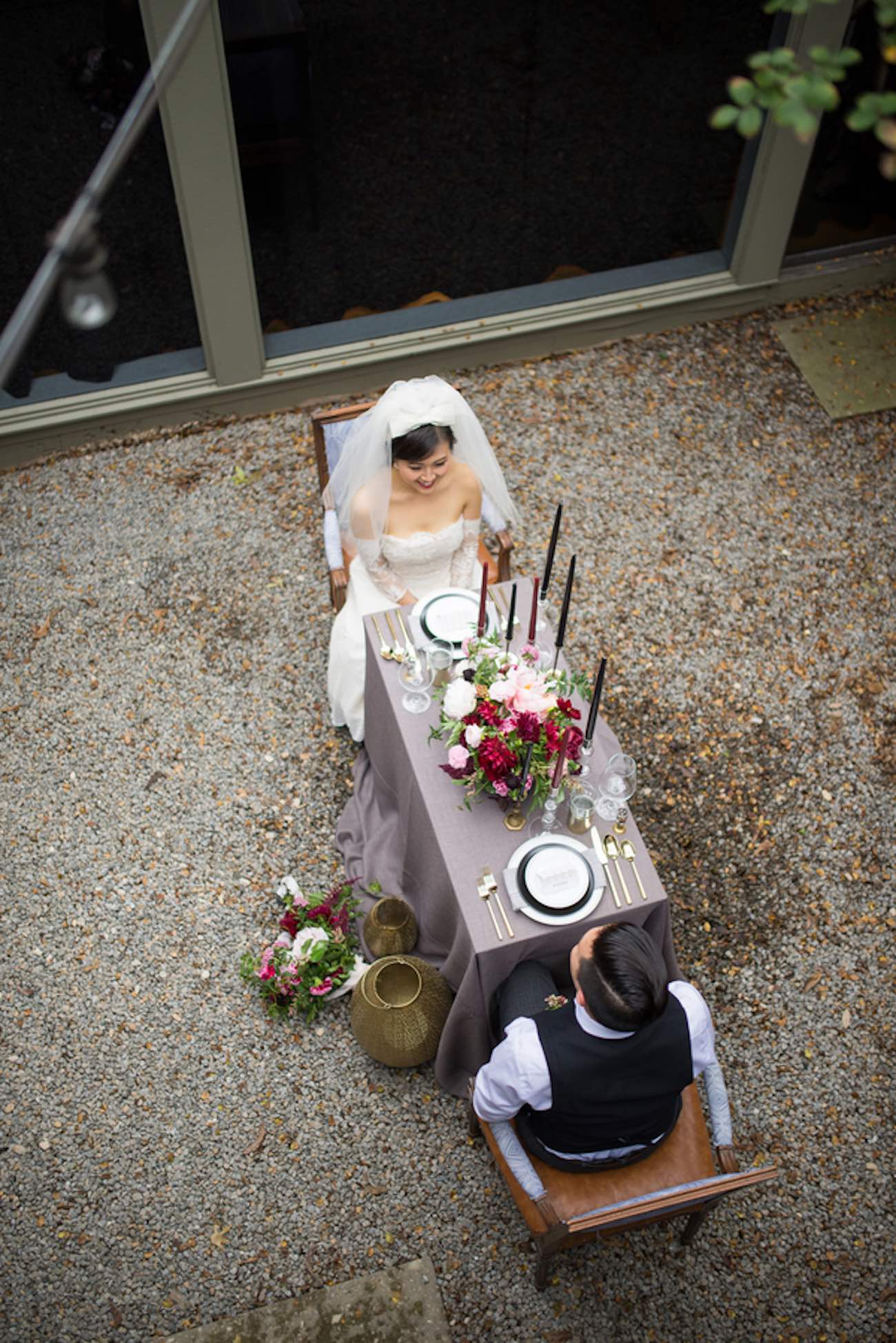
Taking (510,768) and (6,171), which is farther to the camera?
(6,171)

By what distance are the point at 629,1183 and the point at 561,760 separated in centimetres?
125

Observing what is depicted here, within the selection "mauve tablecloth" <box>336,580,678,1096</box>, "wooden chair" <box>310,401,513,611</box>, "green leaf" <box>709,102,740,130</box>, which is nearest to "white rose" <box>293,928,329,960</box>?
"mauve tablecloth" <box>336,580,678,1096</box>

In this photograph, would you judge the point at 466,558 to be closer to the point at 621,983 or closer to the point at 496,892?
the point at 496,892

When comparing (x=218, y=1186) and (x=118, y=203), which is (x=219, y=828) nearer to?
(x=218, y=1186)

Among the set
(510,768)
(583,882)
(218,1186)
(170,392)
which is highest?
(510,768)

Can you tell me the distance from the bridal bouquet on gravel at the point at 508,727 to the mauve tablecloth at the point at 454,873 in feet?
0.43

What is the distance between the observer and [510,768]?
3.36 meters

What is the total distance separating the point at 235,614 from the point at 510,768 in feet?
7.11

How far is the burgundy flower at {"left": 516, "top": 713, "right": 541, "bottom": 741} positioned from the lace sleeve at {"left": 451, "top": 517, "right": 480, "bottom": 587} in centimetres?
130

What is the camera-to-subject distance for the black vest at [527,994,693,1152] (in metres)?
2.96

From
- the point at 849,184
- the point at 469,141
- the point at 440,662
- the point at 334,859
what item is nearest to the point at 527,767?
the point at 440,662

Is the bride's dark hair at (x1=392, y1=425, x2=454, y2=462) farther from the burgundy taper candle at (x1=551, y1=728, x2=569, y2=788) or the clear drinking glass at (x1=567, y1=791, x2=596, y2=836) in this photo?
the clear drinking glass at (x1=567, y1=791, x2=596, y2=836)

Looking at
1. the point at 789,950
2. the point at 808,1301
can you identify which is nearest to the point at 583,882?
the point at 789,950

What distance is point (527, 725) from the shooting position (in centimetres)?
335
